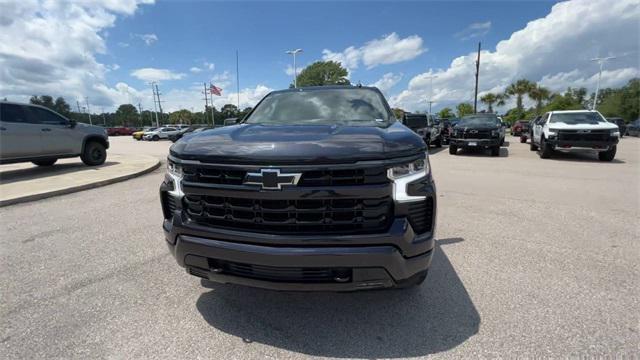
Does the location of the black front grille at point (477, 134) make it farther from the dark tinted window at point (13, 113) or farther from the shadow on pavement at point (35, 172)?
the dark tinted window at point (13, 113)

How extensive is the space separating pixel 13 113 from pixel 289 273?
9.56m

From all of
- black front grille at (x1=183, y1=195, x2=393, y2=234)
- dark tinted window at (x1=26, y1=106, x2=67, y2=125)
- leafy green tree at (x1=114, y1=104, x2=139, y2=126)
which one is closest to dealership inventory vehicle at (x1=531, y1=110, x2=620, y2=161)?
black front grille at (x1=183, y1=195, x2=393, y2=234)

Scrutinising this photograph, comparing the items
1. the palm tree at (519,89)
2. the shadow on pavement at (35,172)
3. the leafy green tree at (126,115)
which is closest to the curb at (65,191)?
the shadow on pavement at (35,172)

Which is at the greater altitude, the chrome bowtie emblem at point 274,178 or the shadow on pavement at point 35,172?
the chrome bowtie emblem at point 274,178

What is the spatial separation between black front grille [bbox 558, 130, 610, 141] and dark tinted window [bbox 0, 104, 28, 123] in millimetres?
15419

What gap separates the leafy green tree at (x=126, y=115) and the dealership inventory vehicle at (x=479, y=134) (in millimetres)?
101847

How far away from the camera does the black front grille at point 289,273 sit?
1.95 m

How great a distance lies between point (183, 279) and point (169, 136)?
37.3m

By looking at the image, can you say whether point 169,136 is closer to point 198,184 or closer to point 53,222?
point 53,222

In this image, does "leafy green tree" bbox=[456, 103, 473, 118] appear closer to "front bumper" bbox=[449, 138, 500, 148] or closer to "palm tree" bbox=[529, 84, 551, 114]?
"palm tree" bbox=[529, 84, 551, 114]

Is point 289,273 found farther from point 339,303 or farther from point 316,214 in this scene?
point 339,303

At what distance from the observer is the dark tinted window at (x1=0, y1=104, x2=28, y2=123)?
7.78 m

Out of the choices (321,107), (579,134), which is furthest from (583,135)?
(321,107)

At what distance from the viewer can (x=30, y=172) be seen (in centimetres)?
913
